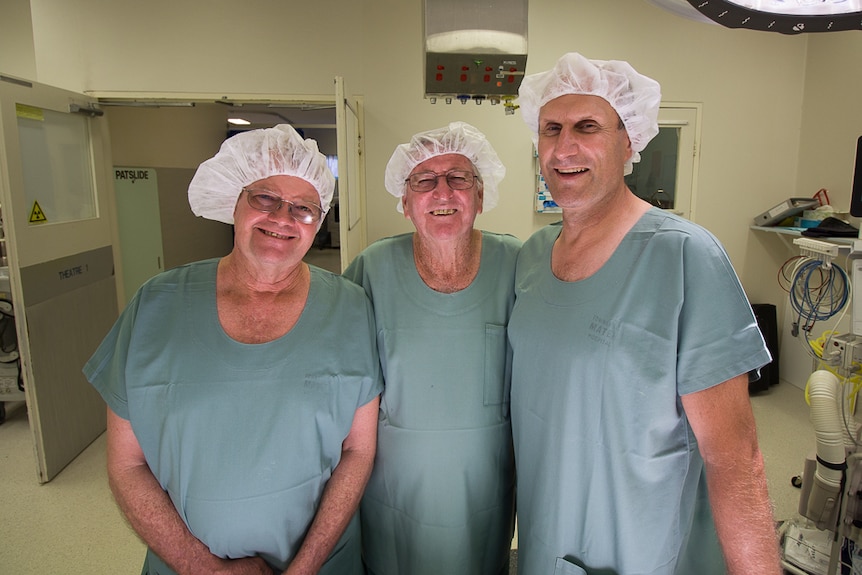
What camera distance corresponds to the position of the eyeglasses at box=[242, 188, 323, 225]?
Result: 1134mm

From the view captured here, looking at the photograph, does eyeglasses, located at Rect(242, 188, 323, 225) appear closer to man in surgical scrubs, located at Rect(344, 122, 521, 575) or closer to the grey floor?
man in surgical scrubs, located at Rect(344, 122, 521, 575)

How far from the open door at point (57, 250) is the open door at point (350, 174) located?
1457mm

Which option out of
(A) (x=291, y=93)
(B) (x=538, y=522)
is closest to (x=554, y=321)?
(B) (x=538, y=522)

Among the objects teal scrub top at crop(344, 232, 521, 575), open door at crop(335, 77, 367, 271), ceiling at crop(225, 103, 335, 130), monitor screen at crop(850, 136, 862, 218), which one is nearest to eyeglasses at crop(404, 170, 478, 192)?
teal scrub top at crop(344, 232, 521, 575)

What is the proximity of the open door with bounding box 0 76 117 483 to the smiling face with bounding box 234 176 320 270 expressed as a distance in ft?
6.40

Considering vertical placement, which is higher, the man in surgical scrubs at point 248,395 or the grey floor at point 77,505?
the man in surgical scrubs at point 248,395

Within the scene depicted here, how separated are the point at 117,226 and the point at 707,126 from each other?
4.00m

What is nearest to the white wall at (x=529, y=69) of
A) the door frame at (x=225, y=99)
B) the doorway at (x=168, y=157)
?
the door frame at (x=225, y=99)

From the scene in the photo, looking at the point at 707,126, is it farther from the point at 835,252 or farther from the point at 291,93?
the point at 291,93

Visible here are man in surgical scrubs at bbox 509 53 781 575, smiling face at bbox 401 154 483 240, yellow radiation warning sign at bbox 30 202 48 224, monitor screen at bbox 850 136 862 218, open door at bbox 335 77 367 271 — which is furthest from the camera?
yellow radiation warning sign at bbox 30 202 48 224

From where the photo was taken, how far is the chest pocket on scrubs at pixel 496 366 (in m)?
1.23

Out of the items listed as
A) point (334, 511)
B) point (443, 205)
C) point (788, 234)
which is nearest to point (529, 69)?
point (788, 234)

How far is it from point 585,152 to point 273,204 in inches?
26.0

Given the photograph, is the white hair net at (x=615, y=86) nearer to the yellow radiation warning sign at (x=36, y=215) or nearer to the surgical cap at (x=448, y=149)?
the surgical cap at (x=448, y=149)
